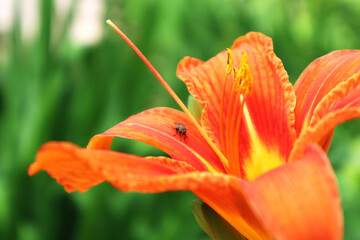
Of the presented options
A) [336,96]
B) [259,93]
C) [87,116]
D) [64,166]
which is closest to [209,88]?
[259,93]

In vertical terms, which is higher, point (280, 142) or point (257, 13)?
point (257, 13)

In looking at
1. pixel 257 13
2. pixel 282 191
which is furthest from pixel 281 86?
pixel 257 13

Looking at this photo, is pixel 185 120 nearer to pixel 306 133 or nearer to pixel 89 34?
pixel 306 133

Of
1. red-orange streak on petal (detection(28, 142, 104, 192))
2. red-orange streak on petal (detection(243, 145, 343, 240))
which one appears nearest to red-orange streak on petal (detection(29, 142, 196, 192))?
red-orange streak on petal (detection(28, 142, 104, 192))

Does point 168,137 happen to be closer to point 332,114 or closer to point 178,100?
point 178,100

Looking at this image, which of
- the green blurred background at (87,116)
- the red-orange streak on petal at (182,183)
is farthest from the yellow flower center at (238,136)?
the green blurred background at (87,116)

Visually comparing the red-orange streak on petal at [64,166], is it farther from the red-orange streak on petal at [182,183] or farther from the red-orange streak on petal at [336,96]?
the red-orange streak on petal at [336,96]
